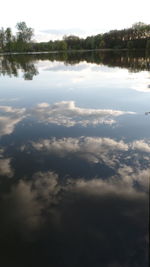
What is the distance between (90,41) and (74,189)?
19172 cm

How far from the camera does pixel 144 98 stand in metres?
18.8

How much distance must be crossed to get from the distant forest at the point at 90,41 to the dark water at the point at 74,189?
118m

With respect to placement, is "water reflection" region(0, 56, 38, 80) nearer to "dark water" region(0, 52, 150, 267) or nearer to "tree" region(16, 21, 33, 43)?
"dark water" region(0, 52, 150, 267)

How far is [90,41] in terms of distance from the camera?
181250 mm

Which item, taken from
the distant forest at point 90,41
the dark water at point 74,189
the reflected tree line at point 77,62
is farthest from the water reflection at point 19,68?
the distant forest at point 90,41

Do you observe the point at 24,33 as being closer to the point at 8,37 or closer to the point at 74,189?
Result: the point at 8,37

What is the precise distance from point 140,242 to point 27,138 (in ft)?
24.9

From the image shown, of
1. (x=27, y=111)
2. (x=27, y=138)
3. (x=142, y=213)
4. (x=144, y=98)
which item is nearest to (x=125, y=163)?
(x=142, y=213)

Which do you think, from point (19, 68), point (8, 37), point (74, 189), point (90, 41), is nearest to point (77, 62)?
point (19, 68)

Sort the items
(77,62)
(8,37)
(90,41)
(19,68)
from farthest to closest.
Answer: (90,41)
(8,37)
(77,62)
(19,68)

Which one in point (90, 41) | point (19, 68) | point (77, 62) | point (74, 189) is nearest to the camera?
point (74, 189)

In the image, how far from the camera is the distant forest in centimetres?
13662

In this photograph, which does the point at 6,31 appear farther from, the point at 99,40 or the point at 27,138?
the point at 27,138

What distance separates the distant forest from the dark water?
118 m
